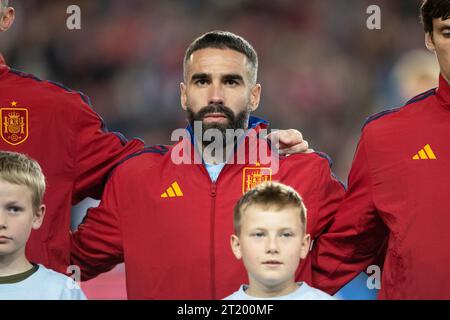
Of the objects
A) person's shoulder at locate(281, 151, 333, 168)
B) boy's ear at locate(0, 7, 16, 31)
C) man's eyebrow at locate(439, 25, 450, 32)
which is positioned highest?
boy's ear at locate(0, 7, 16, 31)

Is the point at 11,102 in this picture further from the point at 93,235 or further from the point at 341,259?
the point at 341,259

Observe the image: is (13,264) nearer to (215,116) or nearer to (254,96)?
(215,116)

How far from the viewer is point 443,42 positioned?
3055 mm

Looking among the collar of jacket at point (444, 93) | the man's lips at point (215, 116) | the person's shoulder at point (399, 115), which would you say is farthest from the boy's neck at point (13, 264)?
the collar of jacket at point (444, 93)

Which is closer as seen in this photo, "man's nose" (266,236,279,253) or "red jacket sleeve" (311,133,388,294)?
"man's nose" (266,236,279,253)

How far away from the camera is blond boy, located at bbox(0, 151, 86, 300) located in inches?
114

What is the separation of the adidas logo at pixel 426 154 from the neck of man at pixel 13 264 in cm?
136

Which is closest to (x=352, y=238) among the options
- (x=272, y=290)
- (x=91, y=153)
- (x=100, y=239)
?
(x=272, y=290)

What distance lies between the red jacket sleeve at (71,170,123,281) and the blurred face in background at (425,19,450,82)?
4.10 feet

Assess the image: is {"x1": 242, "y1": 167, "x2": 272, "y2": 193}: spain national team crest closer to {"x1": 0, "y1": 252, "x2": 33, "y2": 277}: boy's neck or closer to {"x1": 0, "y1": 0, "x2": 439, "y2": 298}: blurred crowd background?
{"x1": 0, "y1": 252, "x2": 33, "y2": 277}: boy's neck

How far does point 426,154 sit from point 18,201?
1.38 meters

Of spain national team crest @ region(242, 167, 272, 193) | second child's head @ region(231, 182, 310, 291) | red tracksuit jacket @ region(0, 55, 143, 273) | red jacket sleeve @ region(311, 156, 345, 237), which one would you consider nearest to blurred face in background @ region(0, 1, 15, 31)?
red tracksuit jacket @ region(0, 55, 143, 273)

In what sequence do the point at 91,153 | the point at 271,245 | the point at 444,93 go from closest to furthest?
the point at 271,245 < the point at 444,93 < the point at 91,153
